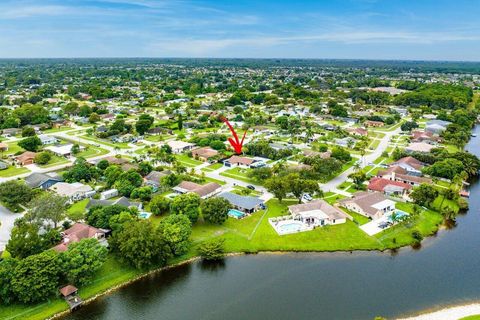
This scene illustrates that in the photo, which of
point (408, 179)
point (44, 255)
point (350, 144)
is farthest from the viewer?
point (350, 144)

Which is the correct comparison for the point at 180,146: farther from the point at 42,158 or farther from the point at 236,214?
the point at 236,214

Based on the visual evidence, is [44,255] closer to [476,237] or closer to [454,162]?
[476,237]

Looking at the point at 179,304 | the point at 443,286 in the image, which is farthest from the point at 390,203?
the point at 179,304

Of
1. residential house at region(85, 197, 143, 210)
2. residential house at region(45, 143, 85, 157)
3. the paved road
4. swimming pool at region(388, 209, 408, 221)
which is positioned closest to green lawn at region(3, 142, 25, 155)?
residential house at region(45, 143, 85, 157)

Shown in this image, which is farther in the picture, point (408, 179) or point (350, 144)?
point (350, 144)

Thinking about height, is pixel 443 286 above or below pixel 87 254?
below

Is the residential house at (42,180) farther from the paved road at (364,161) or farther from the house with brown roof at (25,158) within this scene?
the paved road at (364,161)

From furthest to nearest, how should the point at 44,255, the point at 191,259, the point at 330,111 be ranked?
the point at 330,111, the point at 191,259, the point at 44,255
